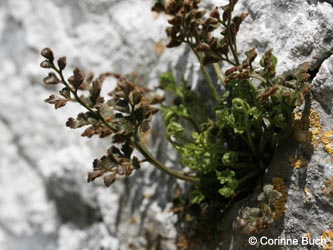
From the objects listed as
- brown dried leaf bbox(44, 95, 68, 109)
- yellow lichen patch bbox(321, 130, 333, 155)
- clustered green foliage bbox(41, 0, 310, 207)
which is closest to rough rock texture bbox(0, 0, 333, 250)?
yellow lichen patch bbox(321, 130, 333, 155)

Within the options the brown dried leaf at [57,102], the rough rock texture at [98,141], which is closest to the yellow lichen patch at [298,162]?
the rough rock texture at [98,141]

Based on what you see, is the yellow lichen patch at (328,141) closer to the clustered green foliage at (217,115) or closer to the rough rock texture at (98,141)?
the rough rock texture at (98,141)

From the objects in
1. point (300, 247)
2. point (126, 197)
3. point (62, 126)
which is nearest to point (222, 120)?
point (300, 247)

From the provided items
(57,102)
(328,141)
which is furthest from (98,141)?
(328,141)

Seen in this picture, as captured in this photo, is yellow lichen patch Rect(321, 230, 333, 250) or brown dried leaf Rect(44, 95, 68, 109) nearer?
yellow lichen patch Rect(321, 230, 333, 250)

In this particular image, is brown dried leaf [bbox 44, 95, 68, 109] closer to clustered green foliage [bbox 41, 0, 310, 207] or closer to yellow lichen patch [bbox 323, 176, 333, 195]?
clustered green foliage [bbox 41, 0, 310, 207]
